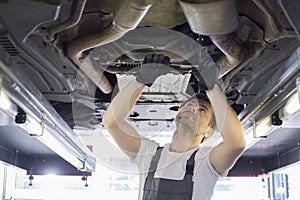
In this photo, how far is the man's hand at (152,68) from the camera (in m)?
1.80

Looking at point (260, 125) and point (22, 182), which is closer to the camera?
point (260, 125)

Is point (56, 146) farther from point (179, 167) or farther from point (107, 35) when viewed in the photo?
point (107, 35)

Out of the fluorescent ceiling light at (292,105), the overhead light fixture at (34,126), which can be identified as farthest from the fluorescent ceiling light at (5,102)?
the fluorescent ceiling light at (292,105)

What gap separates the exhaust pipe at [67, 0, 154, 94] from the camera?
4.54 ft

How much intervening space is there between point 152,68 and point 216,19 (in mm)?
429

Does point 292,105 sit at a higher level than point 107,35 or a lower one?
lower

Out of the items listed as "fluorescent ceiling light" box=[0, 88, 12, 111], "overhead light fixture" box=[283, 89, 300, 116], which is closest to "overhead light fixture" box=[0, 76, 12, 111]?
"fluorescent ceiling light" box=[0, 88, 12, 111]

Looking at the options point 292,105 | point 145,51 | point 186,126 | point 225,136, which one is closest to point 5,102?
point 145,51

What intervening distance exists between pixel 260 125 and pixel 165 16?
0.90 m

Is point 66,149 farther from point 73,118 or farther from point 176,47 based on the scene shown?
point 176,47

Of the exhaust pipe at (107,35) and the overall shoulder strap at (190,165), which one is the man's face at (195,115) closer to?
the overall shoulder strap at (190,165)

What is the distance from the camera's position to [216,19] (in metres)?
1.46

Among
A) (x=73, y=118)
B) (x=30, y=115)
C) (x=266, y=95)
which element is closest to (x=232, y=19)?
(x=266, y=95)

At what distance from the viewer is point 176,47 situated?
1.90m
